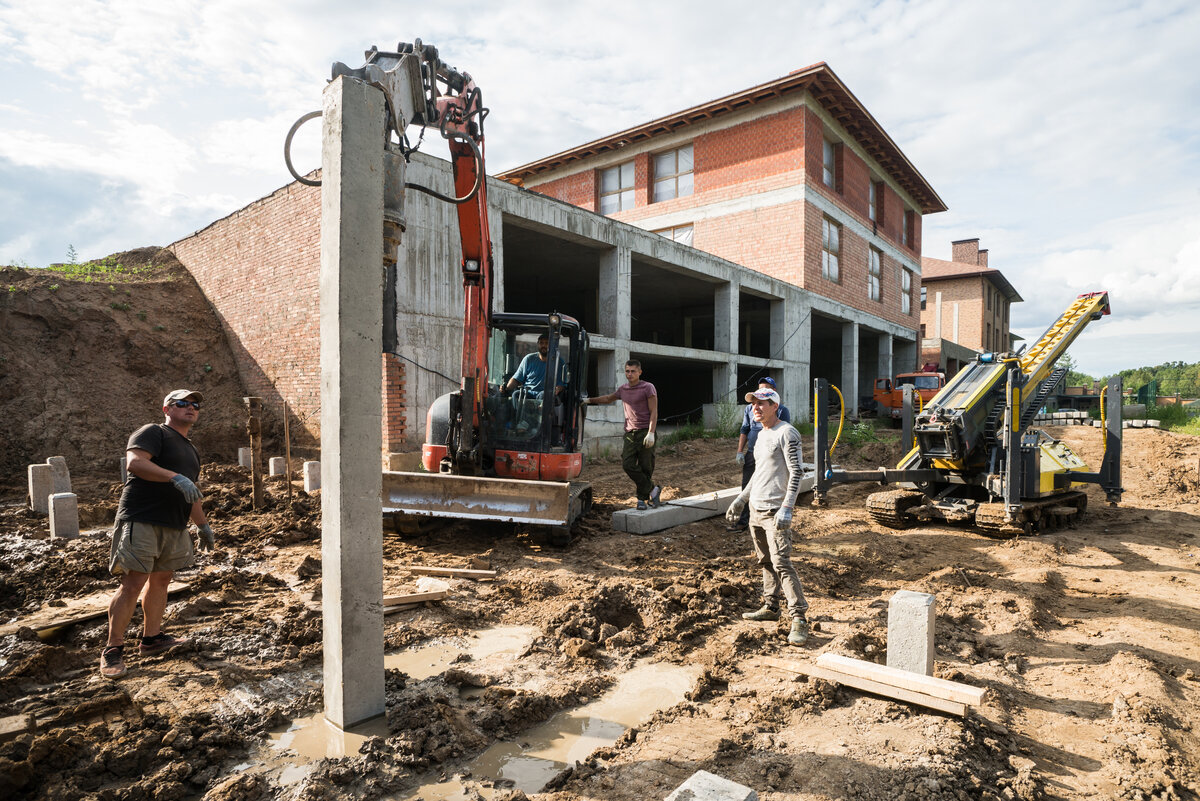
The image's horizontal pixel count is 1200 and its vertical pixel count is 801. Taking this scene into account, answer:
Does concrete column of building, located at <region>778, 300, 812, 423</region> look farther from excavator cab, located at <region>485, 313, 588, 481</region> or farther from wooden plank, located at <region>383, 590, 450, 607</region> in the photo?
wooden plank, located at <region>383, 590, 450, 607</region>

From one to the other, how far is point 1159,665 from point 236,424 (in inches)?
591

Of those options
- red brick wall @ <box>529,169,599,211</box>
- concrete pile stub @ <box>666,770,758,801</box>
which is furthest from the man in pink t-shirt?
red brick wall @ <box>529,169,599,211</box>

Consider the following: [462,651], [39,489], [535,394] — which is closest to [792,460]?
[462,651]

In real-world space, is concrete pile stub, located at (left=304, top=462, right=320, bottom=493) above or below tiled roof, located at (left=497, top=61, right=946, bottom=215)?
below

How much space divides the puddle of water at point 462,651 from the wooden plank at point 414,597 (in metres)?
0.57

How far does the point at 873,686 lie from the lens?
3.76 m

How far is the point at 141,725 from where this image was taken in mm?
3328

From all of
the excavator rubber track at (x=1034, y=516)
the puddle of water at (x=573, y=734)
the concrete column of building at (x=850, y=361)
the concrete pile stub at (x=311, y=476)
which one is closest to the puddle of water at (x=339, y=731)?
the puddle of water at (x=573, y=734)

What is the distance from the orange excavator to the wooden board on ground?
256 cm

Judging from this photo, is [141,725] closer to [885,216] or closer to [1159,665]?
[1159,665]

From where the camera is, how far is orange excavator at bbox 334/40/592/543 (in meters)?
6.85

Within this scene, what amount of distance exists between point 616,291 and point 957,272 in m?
36.6

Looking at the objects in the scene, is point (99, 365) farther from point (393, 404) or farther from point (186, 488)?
point (186, 488)

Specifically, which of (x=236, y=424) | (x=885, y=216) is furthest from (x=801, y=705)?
(x=885, y=216)
